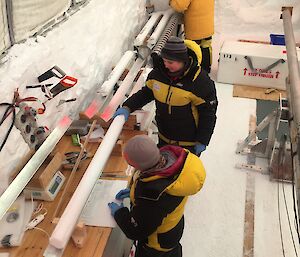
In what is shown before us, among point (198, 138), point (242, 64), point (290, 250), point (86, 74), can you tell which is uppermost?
point (86, 74)

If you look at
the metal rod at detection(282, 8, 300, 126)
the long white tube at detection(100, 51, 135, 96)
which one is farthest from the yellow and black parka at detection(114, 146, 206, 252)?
the long white tube at detection(100, 51, 135, 96)

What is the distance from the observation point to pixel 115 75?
2.67 meters

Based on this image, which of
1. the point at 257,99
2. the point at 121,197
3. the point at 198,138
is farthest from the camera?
the point at 257,99

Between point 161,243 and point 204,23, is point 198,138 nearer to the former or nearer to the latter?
point 161,243

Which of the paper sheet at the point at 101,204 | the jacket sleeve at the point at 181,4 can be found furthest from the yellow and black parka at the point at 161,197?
the jacket sleeve at the point at 181,4

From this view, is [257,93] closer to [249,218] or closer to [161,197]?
[249,218]

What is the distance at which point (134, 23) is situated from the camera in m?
3.91

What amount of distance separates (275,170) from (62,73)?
81.0 inches

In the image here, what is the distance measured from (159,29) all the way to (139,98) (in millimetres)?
1530

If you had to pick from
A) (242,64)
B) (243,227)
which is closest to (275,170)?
(243,227)

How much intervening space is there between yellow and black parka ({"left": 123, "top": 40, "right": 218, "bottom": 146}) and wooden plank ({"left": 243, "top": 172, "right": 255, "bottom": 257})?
2.62ft

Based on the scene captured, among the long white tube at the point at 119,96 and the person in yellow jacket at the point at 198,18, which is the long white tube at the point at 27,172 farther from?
the person in yellow jacket at the point at 198,18

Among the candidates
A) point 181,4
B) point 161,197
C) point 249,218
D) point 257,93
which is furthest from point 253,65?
point 161,197

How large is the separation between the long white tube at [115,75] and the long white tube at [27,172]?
56cm
